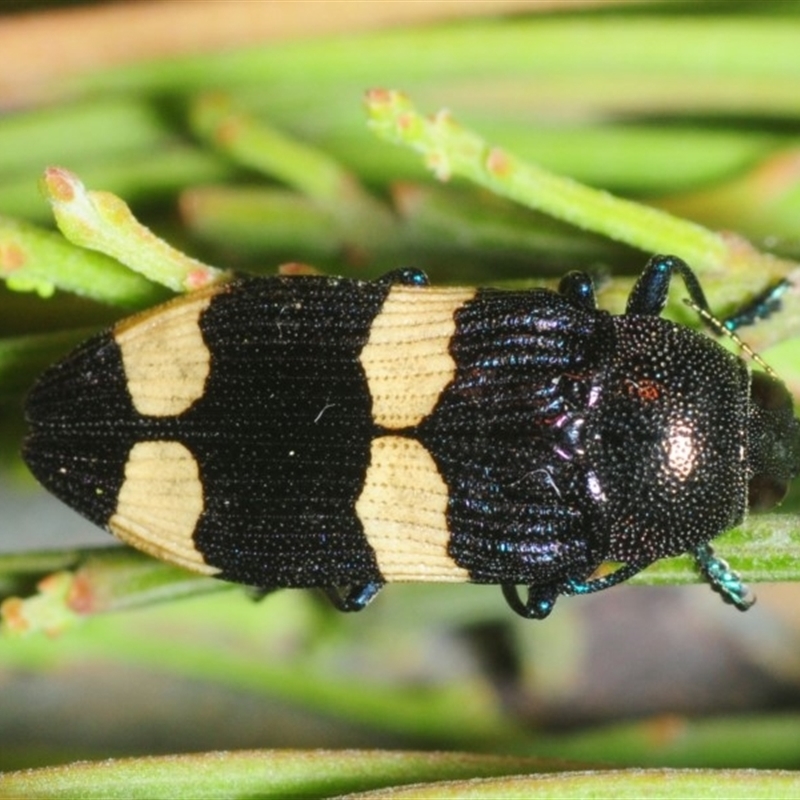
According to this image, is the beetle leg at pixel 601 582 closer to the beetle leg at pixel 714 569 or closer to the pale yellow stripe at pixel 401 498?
the beetle leg at pixel 714 569

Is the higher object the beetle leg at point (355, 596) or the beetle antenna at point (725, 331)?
the beetle antenna at point (725, 331)

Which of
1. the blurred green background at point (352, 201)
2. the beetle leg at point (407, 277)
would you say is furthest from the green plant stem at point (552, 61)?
the beetle leg at point (407, 277)

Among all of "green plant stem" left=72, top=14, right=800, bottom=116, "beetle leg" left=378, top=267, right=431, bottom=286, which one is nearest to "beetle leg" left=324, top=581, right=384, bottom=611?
"beetle leg" left=378, top=267, right=431, bottom=286

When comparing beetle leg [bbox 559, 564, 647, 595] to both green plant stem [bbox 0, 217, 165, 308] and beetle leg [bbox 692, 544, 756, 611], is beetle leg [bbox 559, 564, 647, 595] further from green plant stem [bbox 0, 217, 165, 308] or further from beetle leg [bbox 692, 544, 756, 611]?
green plant stem [bbox 0, 217, 165, 308]

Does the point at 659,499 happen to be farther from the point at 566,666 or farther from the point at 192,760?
the point at 566,666

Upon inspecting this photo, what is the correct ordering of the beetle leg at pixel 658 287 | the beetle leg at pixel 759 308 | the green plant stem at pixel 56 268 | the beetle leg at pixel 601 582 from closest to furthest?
the green plant stem at pixel 56 268
the beetle leg at pixel 759 308
the beetle leg at pixel 658 287
the beetle leg at pixel 601 582
